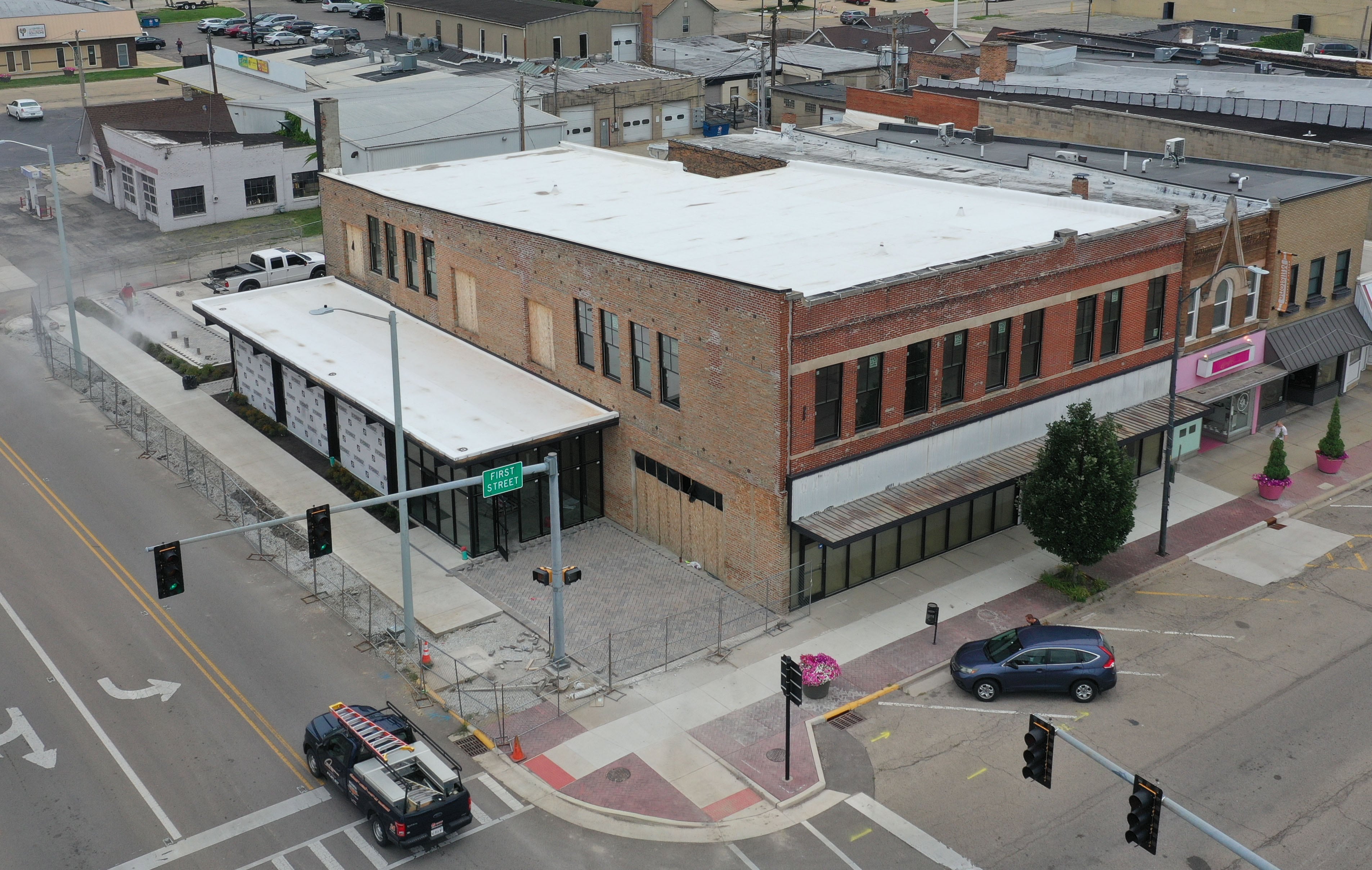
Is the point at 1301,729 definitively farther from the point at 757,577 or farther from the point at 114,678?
the point at 114,678

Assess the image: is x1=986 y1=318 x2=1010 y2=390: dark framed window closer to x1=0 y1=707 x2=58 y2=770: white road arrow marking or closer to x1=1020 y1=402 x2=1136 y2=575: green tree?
x1=1020 y1=402 x2=1136 y2=575: green tree

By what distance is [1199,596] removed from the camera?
37594mm

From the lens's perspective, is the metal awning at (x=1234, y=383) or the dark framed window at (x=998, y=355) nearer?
the dark framed window at (x=998, y=355)

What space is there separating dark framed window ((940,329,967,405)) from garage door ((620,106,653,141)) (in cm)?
5962

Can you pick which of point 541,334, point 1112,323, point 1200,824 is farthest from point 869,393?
point 1200,824

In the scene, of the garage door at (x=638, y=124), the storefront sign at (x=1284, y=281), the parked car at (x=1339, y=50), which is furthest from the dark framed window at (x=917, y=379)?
the parked car at (x=1339, y=50)

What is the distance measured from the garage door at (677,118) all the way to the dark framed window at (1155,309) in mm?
57843

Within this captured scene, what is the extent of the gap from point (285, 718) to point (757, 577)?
12.4 metres

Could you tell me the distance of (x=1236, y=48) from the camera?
88500 millimetres

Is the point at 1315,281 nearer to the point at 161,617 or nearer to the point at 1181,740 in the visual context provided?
the point at 1181,740

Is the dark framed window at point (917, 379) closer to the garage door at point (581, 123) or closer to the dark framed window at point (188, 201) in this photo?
the dark framed window at point (188, 201)

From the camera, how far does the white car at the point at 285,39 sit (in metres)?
123

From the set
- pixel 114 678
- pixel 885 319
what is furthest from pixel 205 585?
pixel 885 319

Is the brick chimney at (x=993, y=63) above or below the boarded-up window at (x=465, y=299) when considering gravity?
above
